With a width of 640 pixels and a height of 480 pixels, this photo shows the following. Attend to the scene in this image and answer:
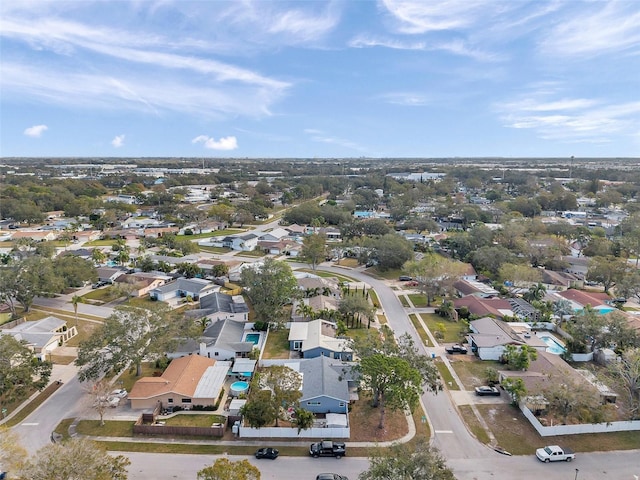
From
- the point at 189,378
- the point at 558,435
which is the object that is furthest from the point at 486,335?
the point at 189,378

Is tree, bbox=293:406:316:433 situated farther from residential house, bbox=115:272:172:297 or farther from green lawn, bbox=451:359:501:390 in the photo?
residential house, bbox=115:272:172:297

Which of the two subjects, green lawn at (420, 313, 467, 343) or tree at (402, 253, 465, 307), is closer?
green lawn at (420, 313, 467, 343)

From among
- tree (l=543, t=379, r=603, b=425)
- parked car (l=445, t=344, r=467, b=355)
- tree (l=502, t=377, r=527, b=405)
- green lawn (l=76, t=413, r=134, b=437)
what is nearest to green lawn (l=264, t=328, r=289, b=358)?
green lawn (l=76, t=413, r=134, b=437)

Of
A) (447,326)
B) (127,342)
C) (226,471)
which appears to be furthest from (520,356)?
(127,342)

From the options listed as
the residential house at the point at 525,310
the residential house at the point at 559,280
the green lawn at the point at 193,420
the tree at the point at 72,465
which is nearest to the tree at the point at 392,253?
the residential house at the point at 525,310

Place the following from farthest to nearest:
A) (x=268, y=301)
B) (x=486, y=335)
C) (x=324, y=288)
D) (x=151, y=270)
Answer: (x=151, y=270), (x=324, y=288), (x=268, y=301), (x=486, y=335)

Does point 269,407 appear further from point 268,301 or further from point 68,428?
point 268,301
